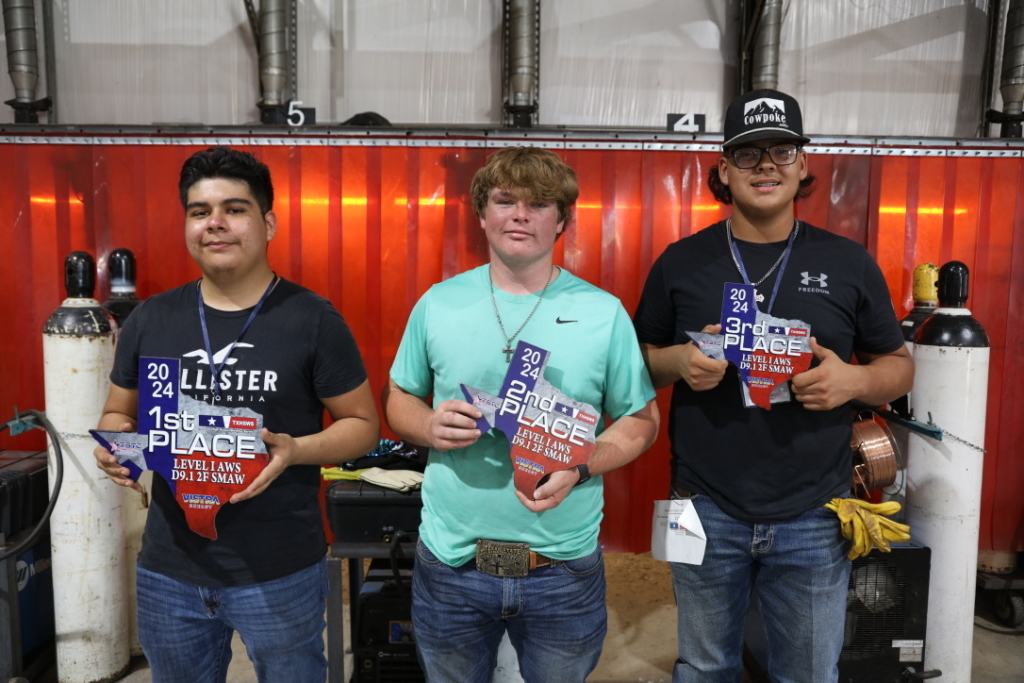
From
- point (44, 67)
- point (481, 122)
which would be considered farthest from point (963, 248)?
point (44, 67)

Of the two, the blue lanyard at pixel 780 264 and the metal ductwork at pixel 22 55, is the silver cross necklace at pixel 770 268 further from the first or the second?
the metal ductwork at pixel 22 55

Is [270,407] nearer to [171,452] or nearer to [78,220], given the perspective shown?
[171,452]

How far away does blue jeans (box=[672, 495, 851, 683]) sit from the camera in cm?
156

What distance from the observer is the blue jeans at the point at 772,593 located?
61.4 inches

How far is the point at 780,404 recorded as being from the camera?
5.17 feet

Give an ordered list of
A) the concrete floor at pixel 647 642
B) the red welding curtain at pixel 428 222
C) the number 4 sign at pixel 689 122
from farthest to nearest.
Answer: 1. the number 4 sign at pixel 689 122
2. the red welding curtain at pixel 428 222
3. the concrete floor at pixel 647 642

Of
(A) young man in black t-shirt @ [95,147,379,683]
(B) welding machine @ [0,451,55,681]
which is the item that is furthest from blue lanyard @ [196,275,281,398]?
(B) welding machine @ [0,451,55,681]

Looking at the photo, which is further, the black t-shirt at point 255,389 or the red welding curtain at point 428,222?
the red welding curtain at point 428,222

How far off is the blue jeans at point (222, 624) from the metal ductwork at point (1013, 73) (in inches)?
190

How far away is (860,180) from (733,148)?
2.24 meters

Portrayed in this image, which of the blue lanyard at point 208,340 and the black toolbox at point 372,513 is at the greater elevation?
the blue lanyard at point 208,340

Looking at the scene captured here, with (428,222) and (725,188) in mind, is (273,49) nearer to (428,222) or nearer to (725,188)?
(428,222)

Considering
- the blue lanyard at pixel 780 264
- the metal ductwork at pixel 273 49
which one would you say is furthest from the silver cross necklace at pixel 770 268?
the metal ductwork at pixel 273 49

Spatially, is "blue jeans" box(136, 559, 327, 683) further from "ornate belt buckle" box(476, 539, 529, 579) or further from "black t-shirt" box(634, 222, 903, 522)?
"black t-shirt" box(634, 222, 903, 522)
